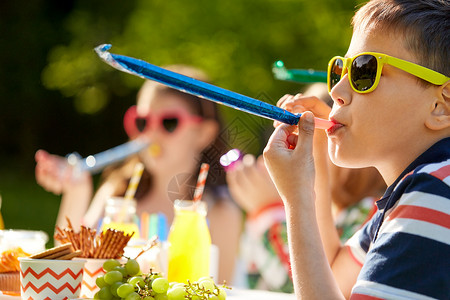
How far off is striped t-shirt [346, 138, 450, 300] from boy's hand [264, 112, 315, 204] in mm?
200

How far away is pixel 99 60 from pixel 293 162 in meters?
9.41

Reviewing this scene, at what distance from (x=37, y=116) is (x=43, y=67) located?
0.89 meters

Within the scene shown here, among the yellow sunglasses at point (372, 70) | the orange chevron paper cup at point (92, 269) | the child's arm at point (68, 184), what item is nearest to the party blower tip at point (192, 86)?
the yellow sunglasses at point (372, 70)

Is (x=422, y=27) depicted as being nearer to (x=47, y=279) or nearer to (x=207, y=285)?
(x=207, y=285)

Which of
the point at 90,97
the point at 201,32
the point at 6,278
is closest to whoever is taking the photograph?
the point at 6,278

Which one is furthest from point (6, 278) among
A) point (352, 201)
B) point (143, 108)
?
point (143, 108)

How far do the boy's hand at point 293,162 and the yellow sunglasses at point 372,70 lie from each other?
130mm

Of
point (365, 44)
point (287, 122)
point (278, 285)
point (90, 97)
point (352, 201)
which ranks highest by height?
point (90, 97)

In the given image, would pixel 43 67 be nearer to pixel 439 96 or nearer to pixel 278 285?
pixel 278 285

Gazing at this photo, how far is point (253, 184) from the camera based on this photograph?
3.38 m

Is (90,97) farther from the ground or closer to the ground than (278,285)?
farther from the ground

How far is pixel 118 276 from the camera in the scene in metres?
1.44

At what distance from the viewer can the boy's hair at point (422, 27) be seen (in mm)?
1351

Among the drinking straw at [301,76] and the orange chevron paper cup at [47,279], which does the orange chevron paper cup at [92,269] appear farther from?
the drinking straw at [301,76]
